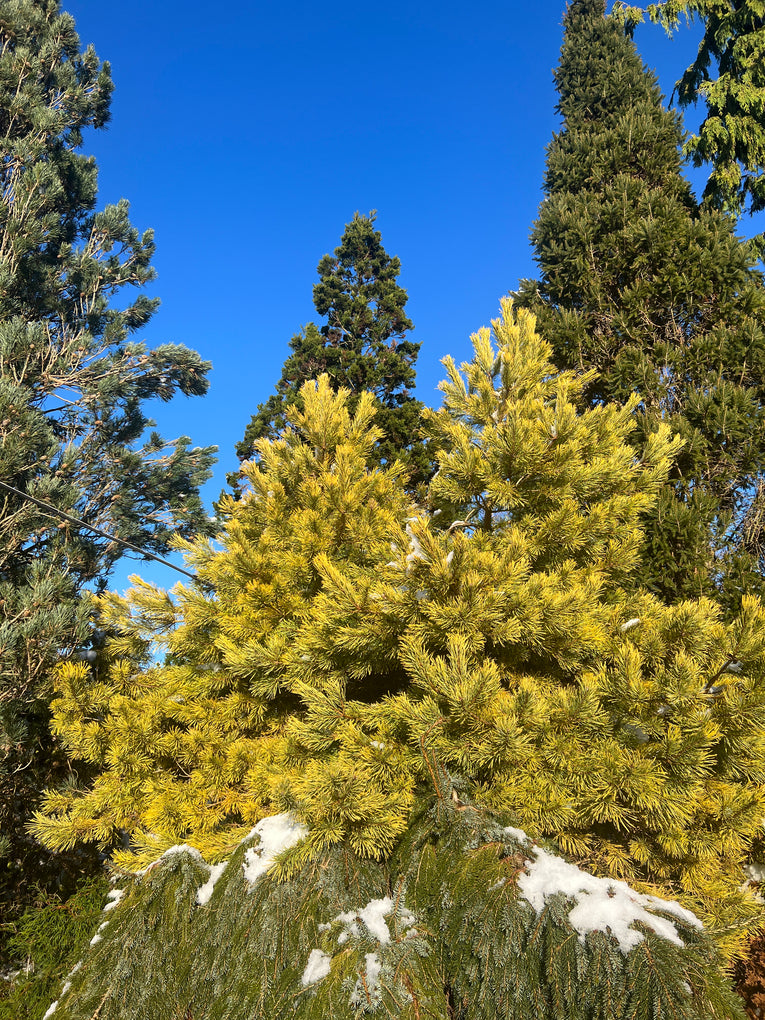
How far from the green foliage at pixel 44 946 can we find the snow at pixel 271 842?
2810 millimetres

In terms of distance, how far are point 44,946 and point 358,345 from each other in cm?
792

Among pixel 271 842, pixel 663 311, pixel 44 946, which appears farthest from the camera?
pixel 663 311

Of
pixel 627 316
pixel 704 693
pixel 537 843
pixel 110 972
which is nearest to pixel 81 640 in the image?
pixel 110 972

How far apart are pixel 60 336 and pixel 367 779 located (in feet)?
22.4

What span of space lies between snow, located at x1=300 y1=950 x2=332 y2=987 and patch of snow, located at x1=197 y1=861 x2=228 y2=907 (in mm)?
613

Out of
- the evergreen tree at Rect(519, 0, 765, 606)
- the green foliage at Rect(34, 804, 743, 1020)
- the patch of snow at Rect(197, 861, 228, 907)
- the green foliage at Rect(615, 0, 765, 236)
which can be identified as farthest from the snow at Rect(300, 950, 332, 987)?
the green foliage at Rect(615, 0, 765, 236)

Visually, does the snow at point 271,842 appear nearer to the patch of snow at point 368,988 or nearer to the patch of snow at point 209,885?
the patch of snow at point 209,885

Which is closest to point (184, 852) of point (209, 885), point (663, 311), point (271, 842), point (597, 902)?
point (209, 885)

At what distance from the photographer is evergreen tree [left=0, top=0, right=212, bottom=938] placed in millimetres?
4824

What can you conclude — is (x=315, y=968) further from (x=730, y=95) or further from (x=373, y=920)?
(x=730, y=95)

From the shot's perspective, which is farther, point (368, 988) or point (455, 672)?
point (455, 672)

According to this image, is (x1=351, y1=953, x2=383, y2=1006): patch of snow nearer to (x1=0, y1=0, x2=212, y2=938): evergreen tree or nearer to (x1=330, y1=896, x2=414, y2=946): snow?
(x1=330, y1=896, x2=414, y2=946): snow

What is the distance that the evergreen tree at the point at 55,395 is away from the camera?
15.8ft

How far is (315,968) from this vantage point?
2172mm
